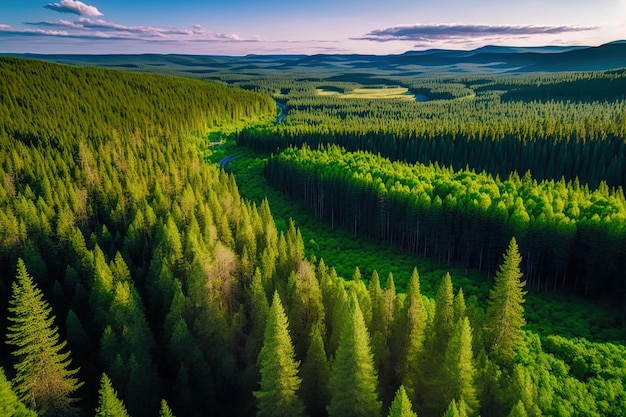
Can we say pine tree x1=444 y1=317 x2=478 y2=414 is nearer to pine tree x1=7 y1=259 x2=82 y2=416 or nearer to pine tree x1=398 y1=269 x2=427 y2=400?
pine tree x1=398 y1=269 x2=427 y2=400

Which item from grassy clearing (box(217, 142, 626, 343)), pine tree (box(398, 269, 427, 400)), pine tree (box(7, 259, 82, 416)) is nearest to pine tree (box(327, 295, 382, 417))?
pine tree (box(398, 269, 427, 400))

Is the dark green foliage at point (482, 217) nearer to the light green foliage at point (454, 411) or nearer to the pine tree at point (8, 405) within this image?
the light green foliage at point (454, 411)

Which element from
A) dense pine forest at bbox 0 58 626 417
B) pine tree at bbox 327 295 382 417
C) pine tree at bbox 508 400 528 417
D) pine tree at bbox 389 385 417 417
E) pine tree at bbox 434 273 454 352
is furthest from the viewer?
pine tree at bbox 434 273 454 352

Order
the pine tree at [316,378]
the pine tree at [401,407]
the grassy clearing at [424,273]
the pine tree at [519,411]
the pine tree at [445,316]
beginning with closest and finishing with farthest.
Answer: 1. the pine tree at [401,407]
2. the pine tree at [519,411]
3. the pine tree at [316,378]
4. the pine tree at [445,316]
5. the grassy clearing at [424,273]

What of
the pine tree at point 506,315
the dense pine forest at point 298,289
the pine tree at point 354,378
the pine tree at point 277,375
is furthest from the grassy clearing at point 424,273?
the pine tree at point 277,375

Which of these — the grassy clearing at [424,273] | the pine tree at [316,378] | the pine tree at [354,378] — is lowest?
the grassy clearing at [424,273]

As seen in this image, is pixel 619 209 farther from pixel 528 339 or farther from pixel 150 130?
pixel 150 130
